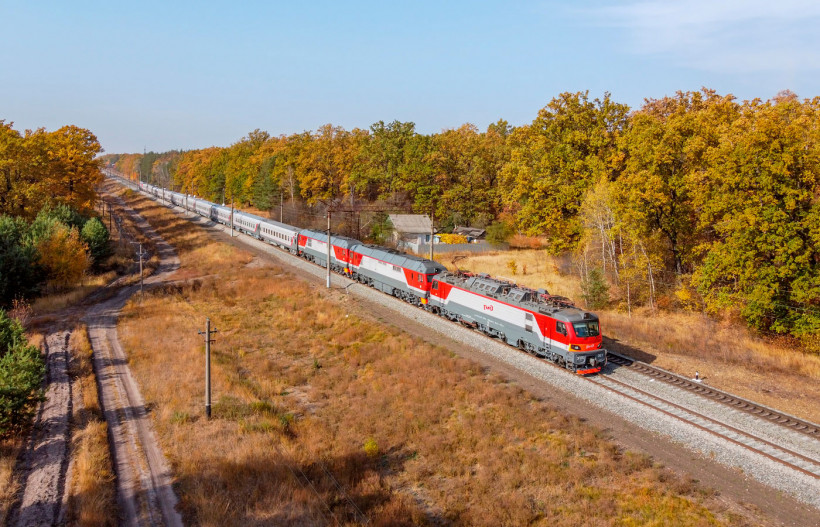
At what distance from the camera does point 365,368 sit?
27906mm

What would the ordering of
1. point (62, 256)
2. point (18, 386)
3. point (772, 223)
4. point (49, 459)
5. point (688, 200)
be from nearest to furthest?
point (49, 459) < point (18, 386) < point (772, 223) < point (688, 200) < point (62, 256)

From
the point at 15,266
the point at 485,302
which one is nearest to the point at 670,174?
the point at 485,302

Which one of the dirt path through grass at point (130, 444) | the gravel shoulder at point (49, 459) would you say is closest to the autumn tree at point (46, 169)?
the dirt path through grass at point (130, 444)

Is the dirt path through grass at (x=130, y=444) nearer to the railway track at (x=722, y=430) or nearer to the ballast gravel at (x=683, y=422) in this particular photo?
the ballast gravel at (x=683, y=422)

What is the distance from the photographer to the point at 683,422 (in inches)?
789

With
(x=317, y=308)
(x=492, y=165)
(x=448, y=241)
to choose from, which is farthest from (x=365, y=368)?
(x=492, y=165)

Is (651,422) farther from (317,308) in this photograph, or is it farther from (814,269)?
(317,308)

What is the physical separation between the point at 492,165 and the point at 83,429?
220ft

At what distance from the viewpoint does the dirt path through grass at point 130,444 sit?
15391 mm

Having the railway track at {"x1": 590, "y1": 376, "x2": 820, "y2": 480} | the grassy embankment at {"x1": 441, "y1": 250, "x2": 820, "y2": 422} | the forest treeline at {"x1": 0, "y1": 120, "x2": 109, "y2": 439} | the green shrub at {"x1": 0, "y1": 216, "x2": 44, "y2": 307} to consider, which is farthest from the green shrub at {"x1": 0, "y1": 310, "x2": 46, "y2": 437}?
the grassy embankment at {"x1": 441, "y1": 250, "x2": 820, "y2": 422}

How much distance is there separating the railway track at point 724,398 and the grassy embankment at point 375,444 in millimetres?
6870

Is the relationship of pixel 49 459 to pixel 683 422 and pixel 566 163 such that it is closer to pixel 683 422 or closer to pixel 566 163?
pixel 683 422

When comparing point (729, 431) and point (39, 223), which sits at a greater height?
point (39, 223)

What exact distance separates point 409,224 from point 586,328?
4753 centimetres
